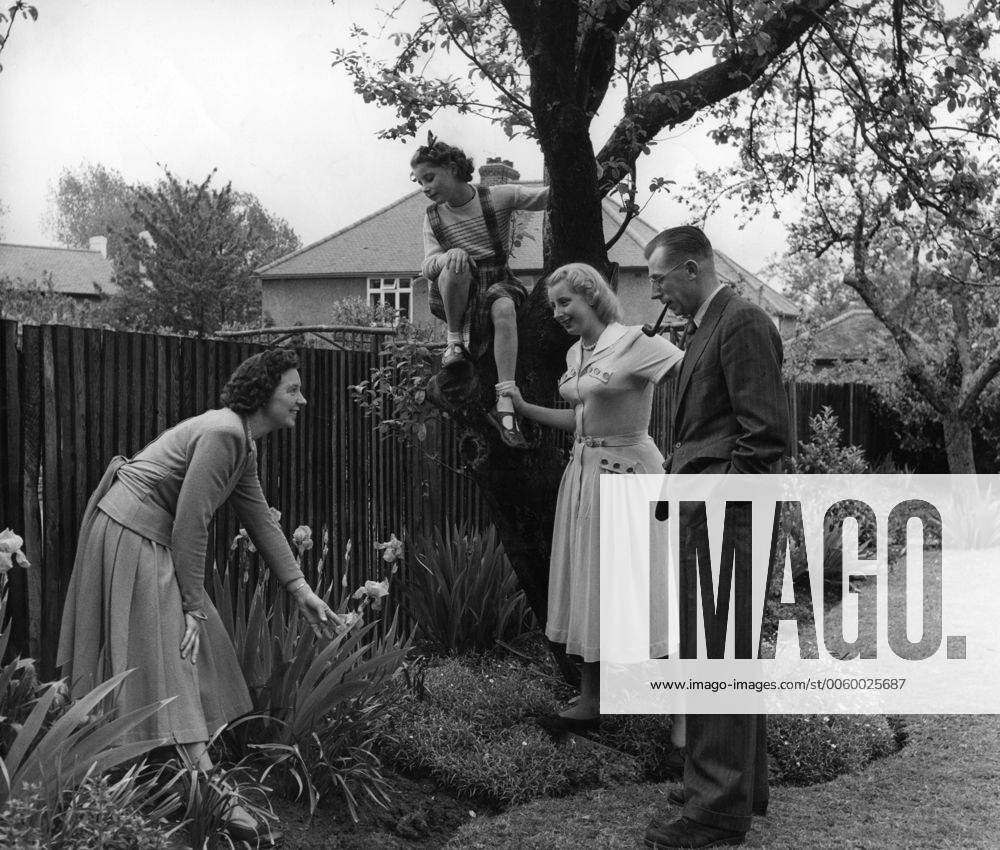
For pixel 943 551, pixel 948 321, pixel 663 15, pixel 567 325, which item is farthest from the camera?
pixel 948 321

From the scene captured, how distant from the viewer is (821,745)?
18.5ft

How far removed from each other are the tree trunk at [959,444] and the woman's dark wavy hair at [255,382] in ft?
40.1

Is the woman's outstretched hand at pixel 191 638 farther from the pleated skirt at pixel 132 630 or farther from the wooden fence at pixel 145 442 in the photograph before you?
the wooden fence at pixel 145 442

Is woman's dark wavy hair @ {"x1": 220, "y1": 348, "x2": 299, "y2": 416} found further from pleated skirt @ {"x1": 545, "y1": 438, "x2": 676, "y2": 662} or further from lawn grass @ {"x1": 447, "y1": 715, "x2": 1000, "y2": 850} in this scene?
lawn grass @ {"x1": 447, "y1": 715, "x2": 1000, "y2": 850}

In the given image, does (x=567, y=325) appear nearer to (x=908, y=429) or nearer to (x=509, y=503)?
(x=509, y=503)

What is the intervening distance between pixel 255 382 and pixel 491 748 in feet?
6.91

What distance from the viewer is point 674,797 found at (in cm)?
472

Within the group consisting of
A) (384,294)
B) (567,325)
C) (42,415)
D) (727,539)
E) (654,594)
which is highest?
(384,294)

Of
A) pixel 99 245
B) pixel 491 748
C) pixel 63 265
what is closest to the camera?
pixel 491 748

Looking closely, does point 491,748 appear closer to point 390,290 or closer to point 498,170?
point 498,170

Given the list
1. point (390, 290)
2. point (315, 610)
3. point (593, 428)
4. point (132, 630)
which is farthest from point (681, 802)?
point (390, 290)

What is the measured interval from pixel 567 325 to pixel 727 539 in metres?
1.40

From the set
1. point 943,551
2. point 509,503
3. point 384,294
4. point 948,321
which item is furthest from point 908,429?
point 384,294

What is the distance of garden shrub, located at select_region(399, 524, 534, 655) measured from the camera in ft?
21.6
